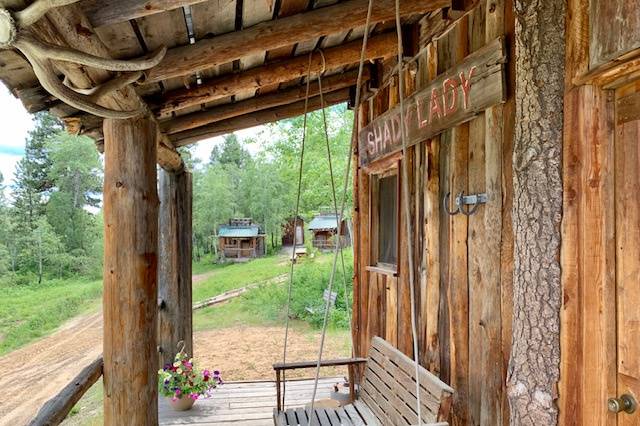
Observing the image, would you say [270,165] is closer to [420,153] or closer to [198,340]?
[198,340]

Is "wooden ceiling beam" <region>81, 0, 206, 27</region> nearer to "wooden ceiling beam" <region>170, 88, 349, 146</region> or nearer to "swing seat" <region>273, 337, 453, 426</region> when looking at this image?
"swing seat" <region>273, 337, 453, 426</region>

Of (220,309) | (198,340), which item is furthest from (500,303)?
(220,309)

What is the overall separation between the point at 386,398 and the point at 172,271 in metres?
2.31

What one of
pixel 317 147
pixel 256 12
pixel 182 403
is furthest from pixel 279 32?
pixel 317 147

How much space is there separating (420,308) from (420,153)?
901 mm

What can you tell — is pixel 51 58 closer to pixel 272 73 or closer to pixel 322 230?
pixel 272 73

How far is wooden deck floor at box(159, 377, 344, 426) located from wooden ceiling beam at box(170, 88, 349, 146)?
225cm

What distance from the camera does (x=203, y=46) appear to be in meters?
1.96

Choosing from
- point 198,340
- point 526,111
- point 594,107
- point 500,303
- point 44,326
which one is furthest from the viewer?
point 44,326

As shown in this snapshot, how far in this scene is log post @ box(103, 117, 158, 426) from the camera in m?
1.96

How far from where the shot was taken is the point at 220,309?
1223cm

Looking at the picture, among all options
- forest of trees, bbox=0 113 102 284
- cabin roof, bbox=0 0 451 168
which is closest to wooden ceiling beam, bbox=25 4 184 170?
cabin roof, bbox=0 0 451 168

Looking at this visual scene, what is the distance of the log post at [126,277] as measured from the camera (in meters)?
1.96

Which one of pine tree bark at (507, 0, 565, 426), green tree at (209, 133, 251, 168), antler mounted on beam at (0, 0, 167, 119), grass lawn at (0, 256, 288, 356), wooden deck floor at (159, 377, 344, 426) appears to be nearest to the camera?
antler mounted on beam at (0, 0, 167, 119)
